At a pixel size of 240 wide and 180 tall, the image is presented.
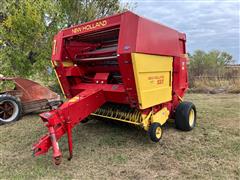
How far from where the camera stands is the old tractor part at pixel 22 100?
557cm

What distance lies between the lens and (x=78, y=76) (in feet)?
15.5

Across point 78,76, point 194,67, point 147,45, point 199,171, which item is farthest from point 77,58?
point 194,67

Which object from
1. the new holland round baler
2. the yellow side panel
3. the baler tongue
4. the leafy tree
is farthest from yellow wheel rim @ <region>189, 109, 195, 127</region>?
the leafy tree

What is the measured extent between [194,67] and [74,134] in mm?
10754

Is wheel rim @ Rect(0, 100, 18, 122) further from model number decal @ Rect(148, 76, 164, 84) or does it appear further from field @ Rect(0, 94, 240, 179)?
model number decal @ Rect(148, 76, 164, 84)

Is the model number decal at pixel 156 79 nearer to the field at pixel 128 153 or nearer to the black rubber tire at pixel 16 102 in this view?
the field at pixel 128 153

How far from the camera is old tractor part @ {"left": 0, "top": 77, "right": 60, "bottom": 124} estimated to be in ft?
18.3

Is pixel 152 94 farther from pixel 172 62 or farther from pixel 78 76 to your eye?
pixel 78 76

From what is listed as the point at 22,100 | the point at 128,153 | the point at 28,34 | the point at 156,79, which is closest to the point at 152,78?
→ the point at 156,79

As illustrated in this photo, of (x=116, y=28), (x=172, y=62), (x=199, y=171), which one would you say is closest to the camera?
(x=199, y=171)

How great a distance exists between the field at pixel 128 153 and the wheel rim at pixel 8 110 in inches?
15.0

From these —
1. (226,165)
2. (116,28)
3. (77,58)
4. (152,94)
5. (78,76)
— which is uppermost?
(116,28)

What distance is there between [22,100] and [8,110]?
1.38 feet

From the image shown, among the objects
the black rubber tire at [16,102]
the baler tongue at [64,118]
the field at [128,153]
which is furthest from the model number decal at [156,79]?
the black rubber tire at [16,102]
